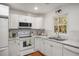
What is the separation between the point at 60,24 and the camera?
0.88 m

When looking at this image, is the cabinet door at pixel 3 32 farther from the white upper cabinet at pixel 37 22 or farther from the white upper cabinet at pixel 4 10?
the white upper cabinet at pixel 37 22

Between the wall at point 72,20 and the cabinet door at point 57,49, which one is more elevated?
the wall at point 72,20

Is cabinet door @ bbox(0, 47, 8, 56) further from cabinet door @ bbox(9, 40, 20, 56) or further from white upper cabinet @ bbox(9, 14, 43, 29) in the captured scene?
→ white upper cabinet @ bbox(9, 14, 43, 29)

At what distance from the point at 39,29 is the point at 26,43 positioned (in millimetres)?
282

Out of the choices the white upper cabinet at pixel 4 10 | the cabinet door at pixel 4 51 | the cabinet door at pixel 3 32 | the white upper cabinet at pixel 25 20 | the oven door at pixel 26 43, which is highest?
the white upper cabinet at pixel 4 10

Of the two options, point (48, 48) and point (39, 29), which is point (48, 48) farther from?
point (39, 29)

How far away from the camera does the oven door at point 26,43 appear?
92 centimetres

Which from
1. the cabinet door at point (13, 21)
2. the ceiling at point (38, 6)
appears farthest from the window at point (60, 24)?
the cabinet door at point (13, 21)

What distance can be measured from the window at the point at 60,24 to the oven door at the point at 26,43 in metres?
0.40

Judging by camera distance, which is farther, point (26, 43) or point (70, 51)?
point (26, 43)

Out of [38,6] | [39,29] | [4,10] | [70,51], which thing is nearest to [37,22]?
[39,29]

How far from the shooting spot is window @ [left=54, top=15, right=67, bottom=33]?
85 centimetres

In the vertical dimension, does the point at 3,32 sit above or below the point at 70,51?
above

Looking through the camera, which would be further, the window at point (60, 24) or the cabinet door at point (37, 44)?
the cabinet door at point (37, 44)
